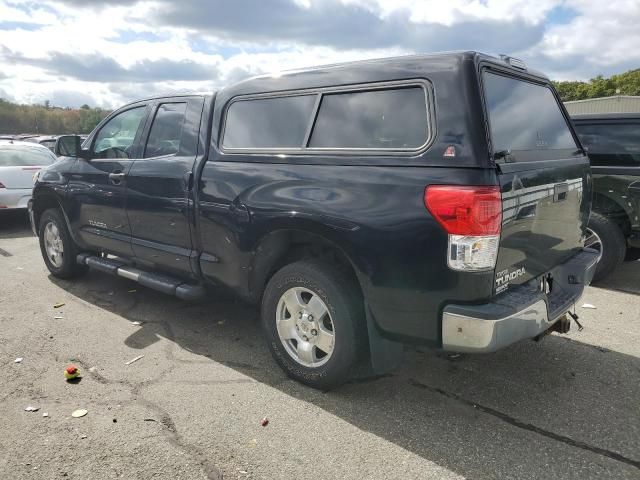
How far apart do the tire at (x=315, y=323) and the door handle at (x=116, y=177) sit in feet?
6.35

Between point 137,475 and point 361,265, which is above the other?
point 361,265

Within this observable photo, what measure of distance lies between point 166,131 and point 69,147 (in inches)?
54.2

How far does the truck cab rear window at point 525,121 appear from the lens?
113 inches

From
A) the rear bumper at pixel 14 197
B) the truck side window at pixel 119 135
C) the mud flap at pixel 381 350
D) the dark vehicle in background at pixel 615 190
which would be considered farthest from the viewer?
the rear bumper at pixel 14 197

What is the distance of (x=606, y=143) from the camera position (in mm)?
5770

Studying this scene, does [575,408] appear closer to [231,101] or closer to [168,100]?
[231,101]

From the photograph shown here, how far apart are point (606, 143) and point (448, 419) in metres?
4.20

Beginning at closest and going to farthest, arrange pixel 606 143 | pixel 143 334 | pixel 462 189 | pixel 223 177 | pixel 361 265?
pixel 462 189 < pixel 361 265 < pixel 223 177 < pixel 143 334 < pixel 606 143

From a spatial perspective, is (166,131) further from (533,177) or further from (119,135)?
(533,177)

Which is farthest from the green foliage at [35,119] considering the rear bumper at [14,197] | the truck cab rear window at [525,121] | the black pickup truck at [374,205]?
the truck cab rear window at [525,121]

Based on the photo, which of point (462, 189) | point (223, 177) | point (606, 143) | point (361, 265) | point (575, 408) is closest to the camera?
point (462, 189)

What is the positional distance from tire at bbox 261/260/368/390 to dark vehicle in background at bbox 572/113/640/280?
3689mm

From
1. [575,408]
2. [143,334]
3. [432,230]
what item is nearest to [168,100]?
[143,334]

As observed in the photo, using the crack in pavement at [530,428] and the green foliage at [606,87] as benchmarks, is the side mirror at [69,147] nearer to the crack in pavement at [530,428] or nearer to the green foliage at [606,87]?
the crack in pavement at [530,428]
